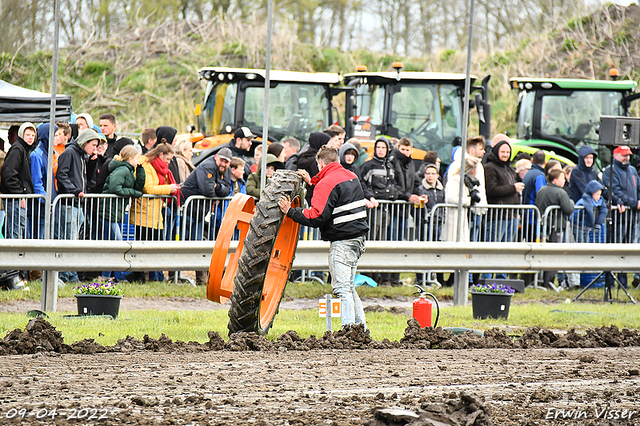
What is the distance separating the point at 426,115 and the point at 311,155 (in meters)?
7.10

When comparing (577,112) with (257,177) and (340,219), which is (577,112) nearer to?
(257,177)

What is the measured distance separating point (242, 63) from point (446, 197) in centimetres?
2216

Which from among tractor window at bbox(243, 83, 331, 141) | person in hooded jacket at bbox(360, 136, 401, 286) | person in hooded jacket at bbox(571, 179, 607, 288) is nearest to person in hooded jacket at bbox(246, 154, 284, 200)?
person in hooded jacket at bbox(360, 136, 401, 286)

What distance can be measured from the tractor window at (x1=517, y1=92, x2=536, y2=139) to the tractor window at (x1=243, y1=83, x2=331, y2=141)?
4.77 meters

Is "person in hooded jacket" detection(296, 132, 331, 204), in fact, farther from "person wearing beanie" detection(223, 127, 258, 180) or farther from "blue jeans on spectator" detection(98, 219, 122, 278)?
"blue jeans on spectator" detection(98, 219, 122, 278)

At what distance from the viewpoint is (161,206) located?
12.7m

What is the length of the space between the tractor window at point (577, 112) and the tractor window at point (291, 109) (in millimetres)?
5173

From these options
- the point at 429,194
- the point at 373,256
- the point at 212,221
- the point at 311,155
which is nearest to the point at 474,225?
the point at 429,194

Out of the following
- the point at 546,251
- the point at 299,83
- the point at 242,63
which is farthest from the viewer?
the point at 242,63

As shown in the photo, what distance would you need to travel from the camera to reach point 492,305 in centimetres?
1127

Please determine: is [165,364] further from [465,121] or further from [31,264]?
[465,121]

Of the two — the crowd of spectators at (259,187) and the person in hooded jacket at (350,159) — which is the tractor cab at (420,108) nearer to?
the crowd of spectators at (259,187)

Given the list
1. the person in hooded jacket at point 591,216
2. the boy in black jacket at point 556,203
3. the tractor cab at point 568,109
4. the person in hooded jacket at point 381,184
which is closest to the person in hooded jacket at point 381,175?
the person in hooded jacket at point 381,184

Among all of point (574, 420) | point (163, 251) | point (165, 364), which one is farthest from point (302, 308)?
point (574, 420)
